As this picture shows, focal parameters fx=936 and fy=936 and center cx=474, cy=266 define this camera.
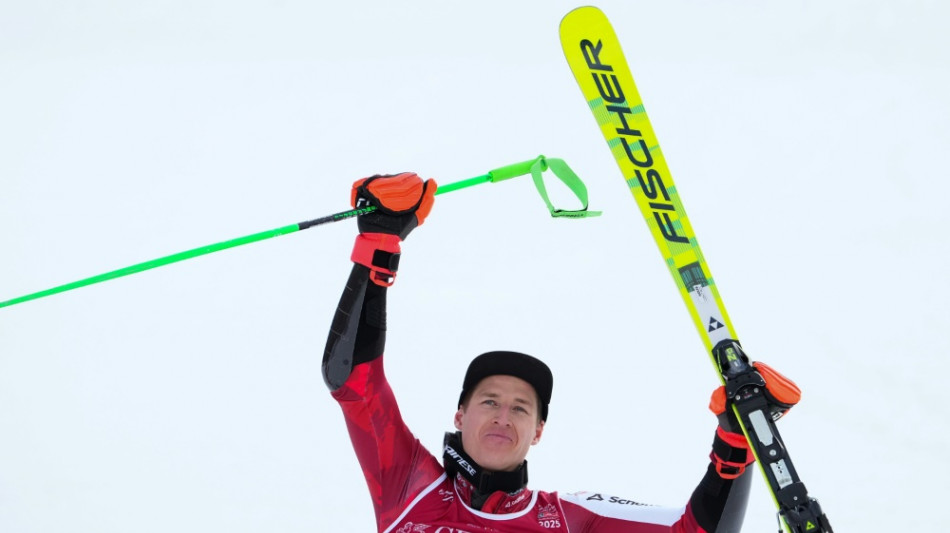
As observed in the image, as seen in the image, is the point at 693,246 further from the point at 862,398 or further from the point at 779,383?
the point at 862,398

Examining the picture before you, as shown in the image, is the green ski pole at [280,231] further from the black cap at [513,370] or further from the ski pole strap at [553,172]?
the black cap at [513,370]

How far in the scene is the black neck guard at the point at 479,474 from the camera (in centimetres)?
298

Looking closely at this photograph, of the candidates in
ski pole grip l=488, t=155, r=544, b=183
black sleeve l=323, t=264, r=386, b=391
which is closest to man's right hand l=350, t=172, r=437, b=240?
black sleeve l=323, t=264, r=386, b=391

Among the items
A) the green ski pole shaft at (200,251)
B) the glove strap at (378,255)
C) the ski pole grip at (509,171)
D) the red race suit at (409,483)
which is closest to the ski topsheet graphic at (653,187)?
the red race suit at (409,483)

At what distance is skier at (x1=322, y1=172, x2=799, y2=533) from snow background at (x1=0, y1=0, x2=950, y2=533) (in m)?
1.56

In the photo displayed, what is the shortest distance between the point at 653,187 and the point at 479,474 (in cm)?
115

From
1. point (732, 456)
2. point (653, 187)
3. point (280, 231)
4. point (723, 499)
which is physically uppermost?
point (280, 231)

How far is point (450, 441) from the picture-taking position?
123 inches

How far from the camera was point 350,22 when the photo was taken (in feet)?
25.2

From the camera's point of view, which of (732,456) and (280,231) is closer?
(732,456)

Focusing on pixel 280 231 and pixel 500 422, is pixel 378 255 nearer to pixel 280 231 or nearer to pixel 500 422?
pixel 280 231

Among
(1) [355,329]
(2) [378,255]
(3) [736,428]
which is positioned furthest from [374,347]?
(3) [736,428]

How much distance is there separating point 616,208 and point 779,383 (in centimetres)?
354

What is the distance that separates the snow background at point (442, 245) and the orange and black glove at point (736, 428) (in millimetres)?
1772
